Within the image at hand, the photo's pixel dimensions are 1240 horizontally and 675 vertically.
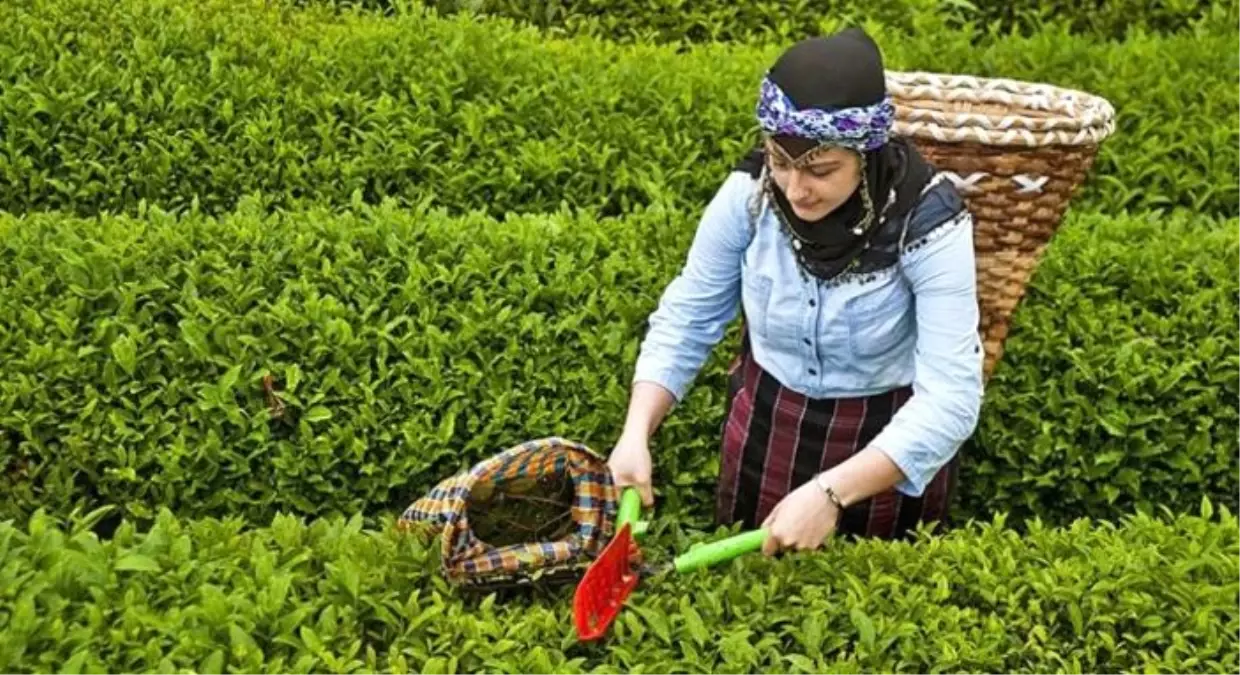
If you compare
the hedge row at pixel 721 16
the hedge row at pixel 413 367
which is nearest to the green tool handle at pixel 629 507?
the hedge row at pixel 413 367

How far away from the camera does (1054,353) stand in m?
4.16

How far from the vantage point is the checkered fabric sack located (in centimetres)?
289

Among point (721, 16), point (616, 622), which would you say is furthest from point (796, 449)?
point (721, 16)

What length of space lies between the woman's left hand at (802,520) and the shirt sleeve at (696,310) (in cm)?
37

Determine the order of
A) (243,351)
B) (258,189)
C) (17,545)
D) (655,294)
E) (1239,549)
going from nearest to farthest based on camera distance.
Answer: (17,545) → (1239,549) → (243,351) → (655,294) → (258,189)

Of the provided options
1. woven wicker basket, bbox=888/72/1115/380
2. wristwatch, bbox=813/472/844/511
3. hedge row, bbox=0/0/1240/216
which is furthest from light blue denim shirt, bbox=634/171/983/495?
hedge row, bbox=0/0/1240/216

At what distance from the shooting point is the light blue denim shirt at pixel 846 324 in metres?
2.82

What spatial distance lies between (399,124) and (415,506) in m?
2.36

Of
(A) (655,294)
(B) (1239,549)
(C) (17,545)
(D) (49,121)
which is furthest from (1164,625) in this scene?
(D) (49,121)

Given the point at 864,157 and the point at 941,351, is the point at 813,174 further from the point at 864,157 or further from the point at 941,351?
the point at 941,351

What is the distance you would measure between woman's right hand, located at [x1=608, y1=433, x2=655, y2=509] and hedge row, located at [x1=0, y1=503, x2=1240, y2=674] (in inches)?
7.1

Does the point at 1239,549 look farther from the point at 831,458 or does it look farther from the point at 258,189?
the point at 258,189

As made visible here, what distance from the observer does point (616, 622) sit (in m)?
2.88

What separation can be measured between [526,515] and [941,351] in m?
0.79
